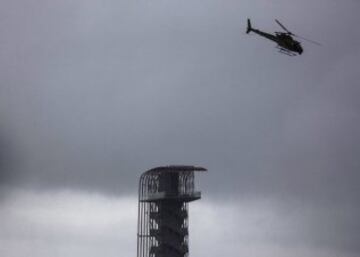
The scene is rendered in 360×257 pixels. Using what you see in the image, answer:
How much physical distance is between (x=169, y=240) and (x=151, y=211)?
878 cm

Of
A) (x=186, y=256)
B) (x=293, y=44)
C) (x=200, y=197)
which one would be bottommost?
(x=186, y=256)

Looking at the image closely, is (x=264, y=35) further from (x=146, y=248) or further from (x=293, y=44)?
(x=146, y=248)

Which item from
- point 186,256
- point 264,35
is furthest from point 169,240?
point 264,35

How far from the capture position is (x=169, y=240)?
7633 inches

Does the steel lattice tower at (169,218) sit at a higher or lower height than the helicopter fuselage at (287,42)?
lower

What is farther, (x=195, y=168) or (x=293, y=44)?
(x=195, y=168)

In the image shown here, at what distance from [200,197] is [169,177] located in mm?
8215

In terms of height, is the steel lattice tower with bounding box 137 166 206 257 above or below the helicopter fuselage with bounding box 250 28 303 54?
below

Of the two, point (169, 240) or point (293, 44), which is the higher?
point (293, 44)

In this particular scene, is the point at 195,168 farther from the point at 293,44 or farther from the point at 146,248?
the point at 293,44

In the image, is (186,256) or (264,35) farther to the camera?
(186,256)

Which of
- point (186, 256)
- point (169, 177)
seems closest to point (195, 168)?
point (169, 177)

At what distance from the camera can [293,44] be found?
154 m

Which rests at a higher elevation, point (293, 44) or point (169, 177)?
point (293, 44)
